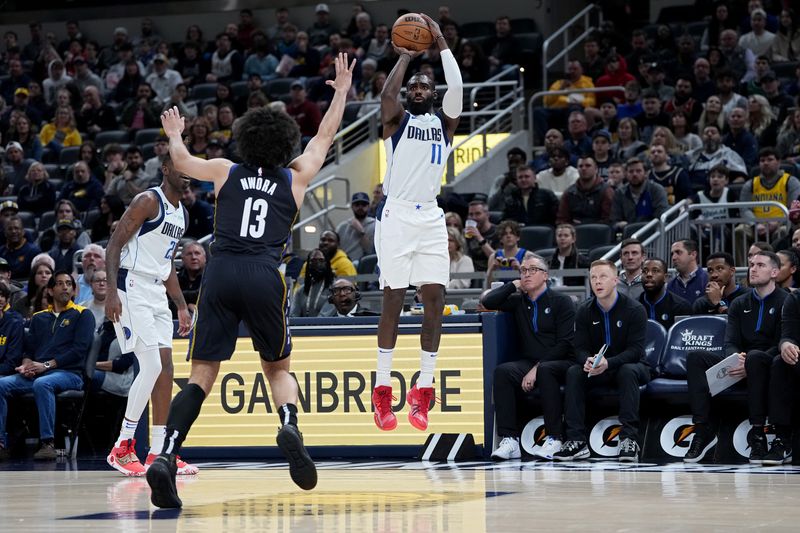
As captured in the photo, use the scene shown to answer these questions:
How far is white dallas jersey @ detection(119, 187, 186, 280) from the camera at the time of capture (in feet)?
30.3

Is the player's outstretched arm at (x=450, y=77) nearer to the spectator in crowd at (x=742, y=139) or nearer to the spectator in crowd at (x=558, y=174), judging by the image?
the spectator in crowd at (x=558, y=174)

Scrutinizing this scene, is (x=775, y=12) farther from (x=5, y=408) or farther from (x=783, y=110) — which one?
(x=5, y=408)

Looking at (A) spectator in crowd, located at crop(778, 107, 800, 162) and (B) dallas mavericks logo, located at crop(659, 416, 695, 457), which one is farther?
(A) spectator in crowd, located at crop(778, 107, 800, 162)

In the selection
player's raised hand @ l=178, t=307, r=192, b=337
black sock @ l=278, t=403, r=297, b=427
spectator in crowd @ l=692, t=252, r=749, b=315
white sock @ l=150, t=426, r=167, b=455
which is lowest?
white sock @ l=150, t=426, r=167, b=455

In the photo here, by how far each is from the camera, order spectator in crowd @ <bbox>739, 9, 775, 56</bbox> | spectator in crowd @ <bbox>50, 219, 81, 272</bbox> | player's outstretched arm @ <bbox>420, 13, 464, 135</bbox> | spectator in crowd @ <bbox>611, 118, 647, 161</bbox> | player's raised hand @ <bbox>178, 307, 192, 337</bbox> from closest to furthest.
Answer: player's outstretched arm @ <bbox>420, 13, 464, 135</bbox>
player's raised hand @ <bbox>178, 307, 192, 337</bbox>
spectator in crowd @ <bbox>611, 118, 647, 161</bbox>
spectator in crowd @ <bbox>50, 219, 81, 272</bbox>
spectator in crowd @ <bbox>739, 9, 775, 56</bbox>

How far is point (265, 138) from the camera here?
7098mm

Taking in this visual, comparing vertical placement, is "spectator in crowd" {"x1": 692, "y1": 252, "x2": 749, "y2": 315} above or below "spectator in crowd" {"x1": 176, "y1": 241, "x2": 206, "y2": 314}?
below

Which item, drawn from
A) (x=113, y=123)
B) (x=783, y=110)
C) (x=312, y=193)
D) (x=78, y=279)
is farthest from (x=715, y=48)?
(x=113, y=123)

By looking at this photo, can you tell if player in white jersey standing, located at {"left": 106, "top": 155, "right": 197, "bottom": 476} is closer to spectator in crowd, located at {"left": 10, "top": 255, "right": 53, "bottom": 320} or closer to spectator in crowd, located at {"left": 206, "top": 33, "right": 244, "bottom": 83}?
spectator in crowd, located at {"left": 10, "top": 255, "right": 53, "bottom": 320}

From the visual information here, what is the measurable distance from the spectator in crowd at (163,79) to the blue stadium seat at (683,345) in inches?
514

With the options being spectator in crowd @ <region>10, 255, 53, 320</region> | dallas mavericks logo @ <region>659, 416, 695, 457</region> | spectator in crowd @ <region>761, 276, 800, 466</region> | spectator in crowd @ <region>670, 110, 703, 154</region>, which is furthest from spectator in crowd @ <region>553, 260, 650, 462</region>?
spectator in crowd @ <region>10, 255, 53, 320</region>

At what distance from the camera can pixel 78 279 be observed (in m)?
14.9

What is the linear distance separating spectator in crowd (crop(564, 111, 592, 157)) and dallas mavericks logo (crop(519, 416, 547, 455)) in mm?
6239

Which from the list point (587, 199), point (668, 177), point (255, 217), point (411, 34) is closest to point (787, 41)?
point (668, 177)
